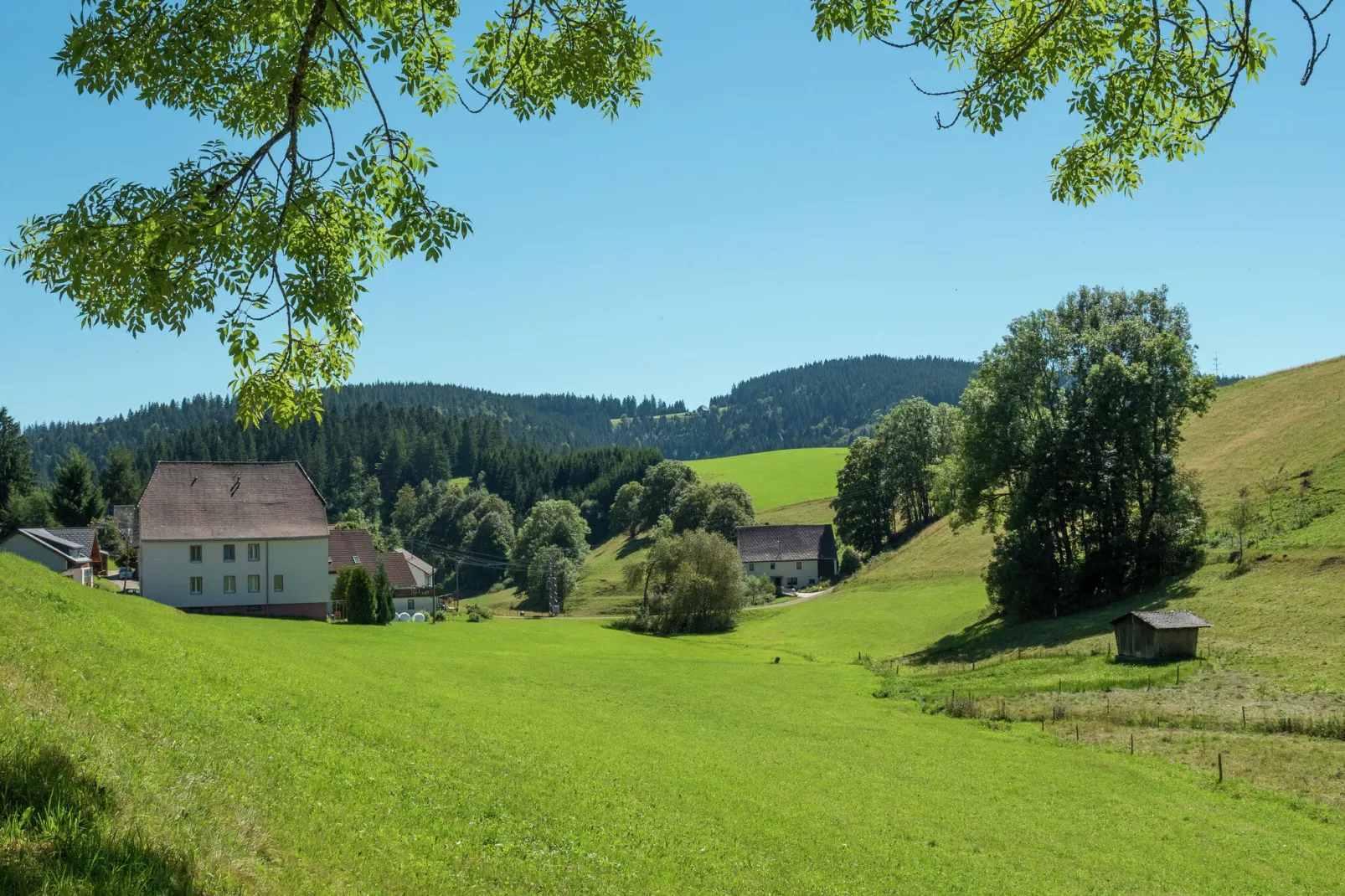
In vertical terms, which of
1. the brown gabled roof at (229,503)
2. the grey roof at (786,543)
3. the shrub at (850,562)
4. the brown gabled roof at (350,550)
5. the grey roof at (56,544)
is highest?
the brown gabled roof at (229,503)

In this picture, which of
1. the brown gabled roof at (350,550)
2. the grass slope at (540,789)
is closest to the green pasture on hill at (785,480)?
the brown gabled roof at (350,550)

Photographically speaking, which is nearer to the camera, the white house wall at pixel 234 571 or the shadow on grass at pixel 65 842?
the shadow on grass at pixel 65 842

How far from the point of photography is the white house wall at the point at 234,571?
57.2m

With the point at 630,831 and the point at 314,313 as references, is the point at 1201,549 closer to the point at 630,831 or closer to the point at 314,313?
the point at 630,831

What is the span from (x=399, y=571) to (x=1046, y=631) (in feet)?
201

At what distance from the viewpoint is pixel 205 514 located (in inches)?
2328

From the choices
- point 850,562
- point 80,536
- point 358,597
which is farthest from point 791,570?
point 80,536

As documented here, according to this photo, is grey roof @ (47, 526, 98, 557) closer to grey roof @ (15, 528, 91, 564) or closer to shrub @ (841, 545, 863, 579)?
grey roof @ (15, 528, 91, 564)

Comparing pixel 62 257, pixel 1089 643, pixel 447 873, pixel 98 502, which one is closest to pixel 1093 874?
pixel 447 873

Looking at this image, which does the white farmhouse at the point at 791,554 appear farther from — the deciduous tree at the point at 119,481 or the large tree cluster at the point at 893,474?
the deciduous tree at the point at 119,481

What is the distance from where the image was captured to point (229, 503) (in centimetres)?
6038

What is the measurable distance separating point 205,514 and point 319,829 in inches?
2178

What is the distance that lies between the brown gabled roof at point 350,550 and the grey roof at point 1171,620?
6008 centimetres

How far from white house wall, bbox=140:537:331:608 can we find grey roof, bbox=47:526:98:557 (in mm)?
22798
